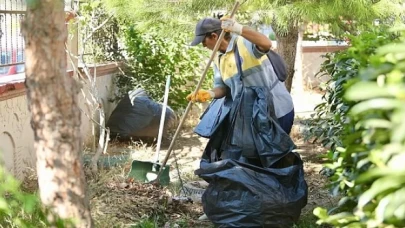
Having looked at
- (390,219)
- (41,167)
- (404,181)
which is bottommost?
(41,167)

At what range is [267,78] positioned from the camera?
4469mm

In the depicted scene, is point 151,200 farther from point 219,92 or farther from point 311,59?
point 311,59

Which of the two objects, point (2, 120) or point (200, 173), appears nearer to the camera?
point (200, 173)

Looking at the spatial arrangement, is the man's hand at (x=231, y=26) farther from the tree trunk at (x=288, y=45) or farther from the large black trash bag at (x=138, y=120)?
the large black trash bag at (x=138, y=120)

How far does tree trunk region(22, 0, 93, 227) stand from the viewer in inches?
83.0

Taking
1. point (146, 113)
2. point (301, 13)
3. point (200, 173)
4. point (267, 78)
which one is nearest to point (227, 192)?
point (200, 173)

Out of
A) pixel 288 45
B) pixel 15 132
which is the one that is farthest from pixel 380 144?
pixel 288 45

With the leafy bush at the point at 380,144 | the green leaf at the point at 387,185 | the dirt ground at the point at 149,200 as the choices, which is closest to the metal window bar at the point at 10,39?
the dirt ground at the point at 149,200

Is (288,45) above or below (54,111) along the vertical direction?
below

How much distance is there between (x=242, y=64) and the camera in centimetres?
443

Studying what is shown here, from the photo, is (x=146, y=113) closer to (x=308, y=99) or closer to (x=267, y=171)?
(x=267, y=171)

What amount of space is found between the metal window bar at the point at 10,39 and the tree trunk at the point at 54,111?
11.1ft

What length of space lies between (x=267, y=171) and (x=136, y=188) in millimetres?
→ 1415

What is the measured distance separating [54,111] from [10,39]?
380 cm
